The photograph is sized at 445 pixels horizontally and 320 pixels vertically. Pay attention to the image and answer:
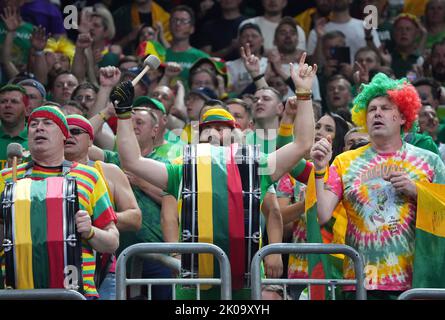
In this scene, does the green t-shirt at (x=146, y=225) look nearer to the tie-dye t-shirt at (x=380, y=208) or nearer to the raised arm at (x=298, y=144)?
the raised arm at (x=298, y=144)

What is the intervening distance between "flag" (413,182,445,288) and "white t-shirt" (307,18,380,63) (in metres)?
6.40

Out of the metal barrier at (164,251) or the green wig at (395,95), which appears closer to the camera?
the metal barrier at (164,251)

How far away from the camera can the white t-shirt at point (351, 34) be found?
1420 cm

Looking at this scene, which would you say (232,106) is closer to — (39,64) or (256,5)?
(39,64)

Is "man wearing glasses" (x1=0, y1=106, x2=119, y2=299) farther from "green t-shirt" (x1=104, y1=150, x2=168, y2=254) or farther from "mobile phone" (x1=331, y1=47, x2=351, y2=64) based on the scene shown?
"mobile phone" (x1=331, y1=47, x2=351, y2=64)

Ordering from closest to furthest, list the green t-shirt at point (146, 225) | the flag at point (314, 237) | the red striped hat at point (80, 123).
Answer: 1. the flag at point (314, 237)
2. the red striped hat at point (80, 123)
3. the green t-shirt at point (146, 225)

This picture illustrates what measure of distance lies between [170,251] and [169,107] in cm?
554

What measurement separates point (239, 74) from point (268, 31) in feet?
2.95

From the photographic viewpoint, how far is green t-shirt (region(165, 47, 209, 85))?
13.6m

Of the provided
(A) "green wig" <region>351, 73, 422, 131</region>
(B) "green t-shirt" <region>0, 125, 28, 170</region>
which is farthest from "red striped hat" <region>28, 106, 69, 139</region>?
(B) "green t-shirt" <region>0, 125, 28, 170</region>

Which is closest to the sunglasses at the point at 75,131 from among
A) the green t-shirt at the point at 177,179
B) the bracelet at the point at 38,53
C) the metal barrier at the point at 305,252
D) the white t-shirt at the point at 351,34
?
the green t-shirt at the point at 177,179

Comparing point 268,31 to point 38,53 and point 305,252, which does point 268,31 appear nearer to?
point 38,53

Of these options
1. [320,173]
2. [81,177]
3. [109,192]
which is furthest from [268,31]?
[81,177]
